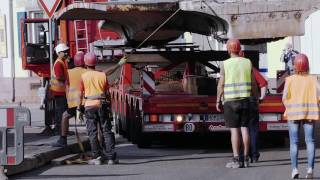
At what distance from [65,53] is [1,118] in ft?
12.0

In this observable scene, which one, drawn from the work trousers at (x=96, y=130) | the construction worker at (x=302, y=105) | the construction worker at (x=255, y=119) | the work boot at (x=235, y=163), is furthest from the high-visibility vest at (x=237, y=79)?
the work trousers at (x=96, y=130)

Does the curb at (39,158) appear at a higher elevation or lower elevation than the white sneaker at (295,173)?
higher

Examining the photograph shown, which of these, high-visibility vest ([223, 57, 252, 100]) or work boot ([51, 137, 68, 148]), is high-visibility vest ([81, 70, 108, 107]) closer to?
work boot ([51, 137, 68, 148])

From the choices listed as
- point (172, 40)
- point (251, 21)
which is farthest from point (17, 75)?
point (251, 21)

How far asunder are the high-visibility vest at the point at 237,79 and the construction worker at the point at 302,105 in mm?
1004

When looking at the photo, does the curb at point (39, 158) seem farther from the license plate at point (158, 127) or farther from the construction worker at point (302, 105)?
the construction worker at point (302, 105)

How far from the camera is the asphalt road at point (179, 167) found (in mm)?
11289

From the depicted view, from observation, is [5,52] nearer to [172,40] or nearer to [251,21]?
[172,40]

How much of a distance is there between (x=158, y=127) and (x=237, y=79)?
2.87 m

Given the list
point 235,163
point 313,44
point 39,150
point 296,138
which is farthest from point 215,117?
point 313,44

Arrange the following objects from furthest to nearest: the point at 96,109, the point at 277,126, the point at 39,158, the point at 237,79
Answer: the point at 277,126, the point at 96,109, the point at 39,158, the point at 237,79

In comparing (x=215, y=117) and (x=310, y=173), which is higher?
(x=215, y=117)

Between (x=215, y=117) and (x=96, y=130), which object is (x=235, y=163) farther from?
(x=215, y=117)

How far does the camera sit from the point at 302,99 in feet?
35.8
